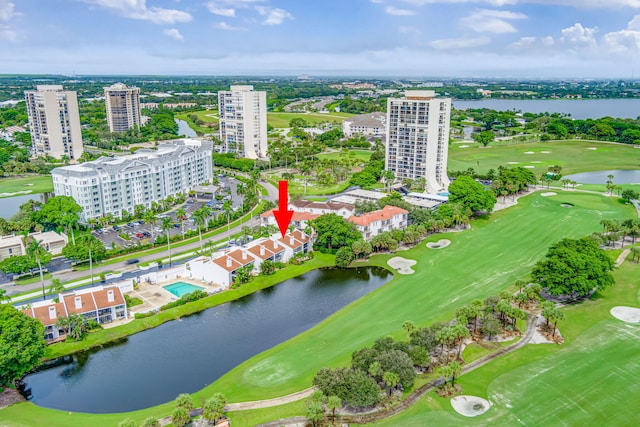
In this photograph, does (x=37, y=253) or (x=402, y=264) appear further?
(x=402, y=264)

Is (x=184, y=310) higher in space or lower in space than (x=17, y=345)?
lower

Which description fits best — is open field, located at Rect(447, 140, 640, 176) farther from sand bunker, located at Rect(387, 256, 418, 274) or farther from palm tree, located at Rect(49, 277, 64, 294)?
palm tree, located at Rect(49, 277, 64, 294)

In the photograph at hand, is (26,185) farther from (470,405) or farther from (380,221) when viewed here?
(470,405)

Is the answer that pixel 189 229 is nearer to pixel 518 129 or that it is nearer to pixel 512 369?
pixel 512 369

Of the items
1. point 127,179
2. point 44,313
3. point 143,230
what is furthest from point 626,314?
point 127,179

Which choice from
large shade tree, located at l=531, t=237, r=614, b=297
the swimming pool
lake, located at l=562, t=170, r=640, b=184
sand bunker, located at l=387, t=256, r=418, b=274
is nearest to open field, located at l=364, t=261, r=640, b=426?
large shade tree, located at l=531, t=237, r=614, b=297

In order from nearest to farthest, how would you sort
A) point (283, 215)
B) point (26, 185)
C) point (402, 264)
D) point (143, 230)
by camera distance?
point (402, 264), point (283, 215), point (143, 230), point (26, 185)
